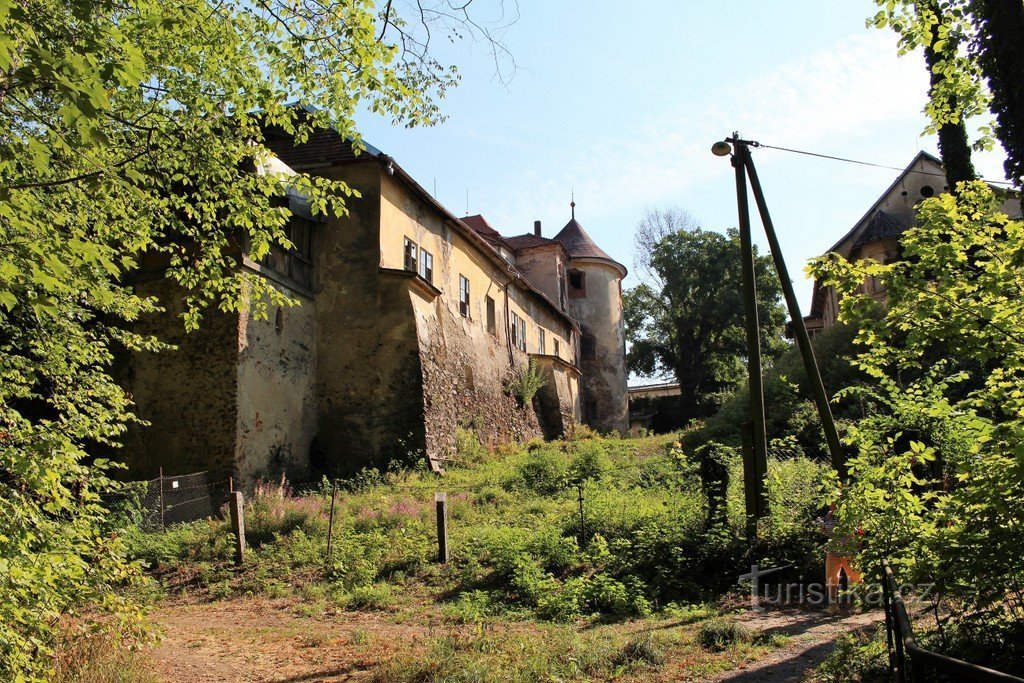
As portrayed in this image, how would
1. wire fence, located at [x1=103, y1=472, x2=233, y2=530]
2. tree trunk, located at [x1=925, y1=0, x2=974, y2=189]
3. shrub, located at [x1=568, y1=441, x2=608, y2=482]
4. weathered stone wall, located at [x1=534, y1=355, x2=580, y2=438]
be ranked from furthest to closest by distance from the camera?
weathered stone wall, located at [x1=534, y1=355, x2=580, y2=438] → shrub, located at [x1=568, y1=441, x2=608, y2=482] → wire fence, located at [x1=103, y1=472, x2=233, y2=530] → tree trunk, located at [x1=925, y1=0, x2=974, y2=189]

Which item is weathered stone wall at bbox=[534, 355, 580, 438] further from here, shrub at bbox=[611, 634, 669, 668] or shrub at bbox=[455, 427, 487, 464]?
shrub at bbox=[611, 634, 669, 668]

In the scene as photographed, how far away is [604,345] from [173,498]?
3075 cm

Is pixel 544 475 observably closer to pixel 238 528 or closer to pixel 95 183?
pixel 238 528

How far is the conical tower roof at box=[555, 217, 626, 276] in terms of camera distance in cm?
4409

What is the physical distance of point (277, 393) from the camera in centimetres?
1920

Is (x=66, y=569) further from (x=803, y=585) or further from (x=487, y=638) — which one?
(x=803, y=585)

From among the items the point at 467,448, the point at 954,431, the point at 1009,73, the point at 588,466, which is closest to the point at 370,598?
the point at 954,431

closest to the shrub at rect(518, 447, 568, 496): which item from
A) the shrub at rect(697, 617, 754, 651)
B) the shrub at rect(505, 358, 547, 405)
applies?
the shrub at rect(697, 617, 754, 651)

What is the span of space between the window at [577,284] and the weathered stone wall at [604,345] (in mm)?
170

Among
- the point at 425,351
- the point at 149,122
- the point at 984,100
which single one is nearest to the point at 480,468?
the point at 425,351

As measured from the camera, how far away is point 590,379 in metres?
42.8

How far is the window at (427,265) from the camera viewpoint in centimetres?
2342

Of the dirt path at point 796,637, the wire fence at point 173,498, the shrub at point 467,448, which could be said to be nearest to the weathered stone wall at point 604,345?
the shrub at point 467,448

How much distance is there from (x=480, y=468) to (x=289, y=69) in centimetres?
1416
